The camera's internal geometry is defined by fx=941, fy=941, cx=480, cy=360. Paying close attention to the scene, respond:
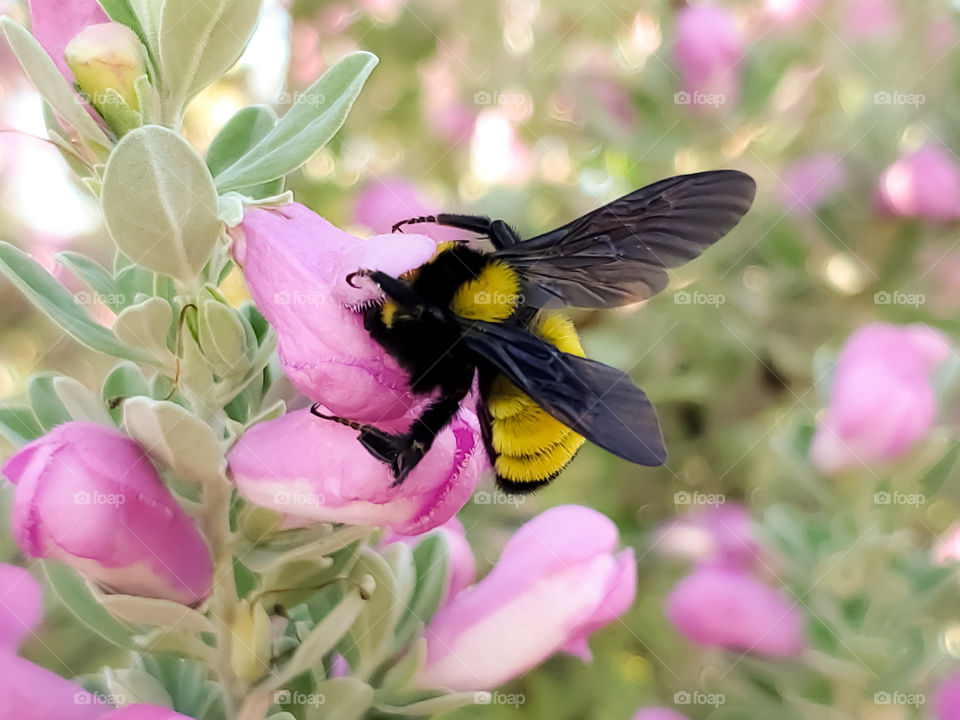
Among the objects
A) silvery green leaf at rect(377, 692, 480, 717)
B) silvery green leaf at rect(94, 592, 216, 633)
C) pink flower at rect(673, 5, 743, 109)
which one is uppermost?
pink flower at rect(673, 5, 743, 109)

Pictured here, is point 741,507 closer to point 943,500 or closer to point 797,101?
point 943,500

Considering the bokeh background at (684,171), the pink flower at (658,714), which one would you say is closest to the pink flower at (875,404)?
the bokeh background at (684,171)

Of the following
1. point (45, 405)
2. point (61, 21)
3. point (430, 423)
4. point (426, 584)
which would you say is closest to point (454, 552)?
point (426, 584)

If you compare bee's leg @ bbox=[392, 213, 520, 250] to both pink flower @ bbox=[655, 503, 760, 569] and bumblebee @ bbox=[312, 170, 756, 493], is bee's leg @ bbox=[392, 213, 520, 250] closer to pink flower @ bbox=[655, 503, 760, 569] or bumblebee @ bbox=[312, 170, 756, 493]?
bumblebee @ bbox=[312, 170, 756, 493]

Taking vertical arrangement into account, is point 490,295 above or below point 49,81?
below

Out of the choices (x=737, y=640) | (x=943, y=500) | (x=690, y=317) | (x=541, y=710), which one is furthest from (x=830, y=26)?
(x=541, y=710)

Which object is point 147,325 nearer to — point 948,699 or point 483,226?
point 483,226

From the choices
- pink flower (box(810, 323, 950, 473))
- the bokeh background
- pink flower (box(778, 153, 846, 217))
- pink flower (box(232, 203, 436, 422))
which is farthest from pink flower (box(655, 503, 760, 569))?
pink flower (box(232, 203, 436, 422))
